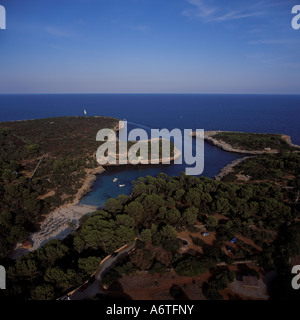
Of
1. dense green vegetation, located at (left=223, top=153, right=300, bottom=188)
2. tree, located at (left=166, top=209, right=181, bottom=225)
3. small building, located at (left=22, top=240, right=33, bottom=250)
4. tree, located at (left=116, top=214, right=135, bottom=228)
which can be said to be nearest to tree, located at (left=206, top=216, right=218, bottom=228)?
tree, located at (left=166, top=209, right=181, bottom=225)

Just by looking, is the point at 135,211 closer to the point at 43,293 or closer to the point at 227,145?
the point at 43,293

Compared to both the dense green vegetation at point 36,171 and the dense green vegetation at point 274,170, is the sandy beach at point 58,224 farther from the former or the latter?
the dense green vegetation at point 274,170

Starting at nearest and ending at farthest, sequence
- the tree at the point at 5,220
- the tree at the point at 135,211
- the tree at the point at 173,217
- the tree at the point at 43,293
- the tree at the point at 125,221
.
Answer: the tree at the point at 43,293 → the tree at the point at 125,221 → the tree at the point at 173,217 → the tree at the point at 5,220 → the tree at the point at 135,211

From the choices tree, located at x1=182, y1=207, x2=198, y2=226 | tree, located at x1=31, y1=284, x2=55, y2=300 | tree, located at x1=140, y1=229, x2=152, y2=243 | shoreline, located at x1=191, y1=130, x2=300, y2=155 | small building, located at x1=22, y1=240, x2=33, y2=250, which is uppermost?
shoreline, located at x1=191, y1=130, x2=300, y2=155

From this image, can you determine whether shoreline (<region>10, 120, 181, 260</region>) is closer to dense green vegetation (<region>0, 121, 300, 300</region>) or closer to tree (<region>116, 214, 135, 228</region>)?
dense green vegetation (<region>0, 121, 300, 300</region>)

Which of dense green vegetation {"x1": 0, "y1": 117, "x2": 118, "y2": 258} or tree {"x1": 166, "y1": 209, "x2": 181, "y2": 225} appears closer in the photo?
tree {"x1": 166, "y1": 209, "x2": 181, "y2": 225}

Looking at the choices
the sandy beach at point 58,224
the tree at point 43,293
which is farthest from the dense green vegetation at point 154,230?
the sandy beach at point 58,224

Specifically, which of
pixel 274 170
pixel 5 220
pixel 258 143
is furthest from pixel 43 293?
pixel 258 143

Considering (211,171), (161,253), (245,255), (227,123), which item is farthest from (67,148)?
(227,123)

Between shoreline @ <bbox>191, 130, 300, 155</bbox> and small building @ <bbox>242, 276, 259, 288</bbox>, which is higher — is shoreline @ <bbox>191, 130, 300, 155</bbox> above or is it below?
above
